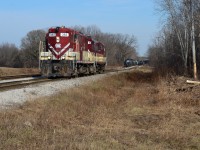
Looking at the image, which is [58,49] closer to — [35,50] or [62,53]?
[62,53]

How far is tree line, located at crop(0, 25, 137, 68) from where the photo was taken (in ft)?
339

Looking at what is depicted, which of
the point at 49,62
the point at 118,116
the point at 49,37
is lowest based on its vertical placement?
the point at 118,116

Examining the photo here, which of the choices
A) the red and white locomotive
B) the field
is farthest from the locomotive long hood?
the field

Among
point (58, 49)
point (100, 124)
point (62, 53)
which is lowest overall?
point (100, 124)

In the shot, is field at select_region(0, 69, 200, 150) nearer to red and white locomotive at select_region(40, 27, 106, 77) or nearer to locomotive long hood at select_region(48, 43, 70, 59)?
red and white locomotive at select_region(40, 27, 106, 77)

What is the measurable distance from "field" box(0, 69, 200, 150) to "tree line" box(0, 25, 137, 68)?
48768 millimetres

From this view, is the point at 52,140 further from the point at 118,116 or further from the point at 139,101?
the point at 139,101

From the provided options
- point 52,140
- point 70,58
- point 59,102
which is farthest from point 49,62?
point 52,140

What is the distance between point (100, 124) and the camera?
36.9ft

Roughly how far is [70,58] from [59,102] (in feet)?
54.7

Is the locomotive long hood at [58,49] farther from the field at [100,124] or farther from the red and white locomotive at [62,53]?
the field at [100,124]

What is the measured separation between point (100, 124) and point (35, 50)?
92057mm

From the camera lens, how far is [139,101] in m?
17.7

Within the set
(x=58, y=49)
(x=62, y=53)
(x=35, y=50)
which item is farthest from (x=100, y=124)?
(x=35, y=50)
